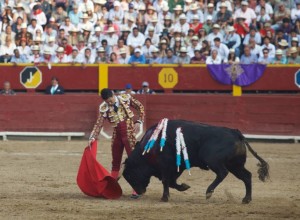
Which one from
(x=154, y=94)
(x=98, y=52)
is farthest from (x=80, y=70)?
(x=154, y=94)

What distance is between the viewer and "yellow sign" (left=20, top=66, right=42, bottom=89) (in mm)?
17812

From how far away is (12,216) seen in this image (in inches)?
348

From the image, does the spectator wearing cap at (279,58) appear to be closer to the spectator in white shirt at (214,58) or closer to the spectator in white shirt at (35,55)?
the spectator in white shirt at (214,58)

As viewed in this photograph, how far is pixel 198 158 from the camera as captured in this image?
31.7 ft

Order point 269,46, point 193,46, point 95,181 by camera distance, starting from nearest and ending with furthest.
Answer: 1. point 95,181
2. point 269,46
3. point 193,46

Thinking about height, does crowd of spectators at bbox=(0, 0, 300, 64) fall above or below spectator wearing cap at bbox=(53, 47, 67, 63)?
above

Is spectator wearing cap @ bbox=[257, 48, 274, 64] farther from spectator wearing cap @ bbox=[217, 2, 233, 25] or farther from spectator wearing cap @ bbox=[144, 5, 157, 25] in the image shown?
spectator wearing cap @ bbox=[144, 5, 157, 25]

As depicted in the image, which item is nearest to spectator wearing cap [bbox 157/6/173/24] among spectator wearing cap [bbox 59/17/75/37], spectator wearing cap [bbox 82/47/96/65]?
spectator wearing cap [bbox 82/47/96/65]

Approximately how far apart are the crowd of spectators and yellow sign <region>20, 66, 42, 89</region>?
0.61 feet

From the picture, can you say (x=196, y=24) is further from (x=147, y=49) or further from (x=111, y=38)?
(x=111, y=38)

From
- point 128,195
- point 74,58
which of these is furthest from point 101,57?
point 128,195

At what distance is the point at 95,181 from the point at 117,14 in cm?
840

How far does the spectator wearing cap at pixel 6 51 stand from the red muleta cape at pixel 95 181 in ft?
25.7

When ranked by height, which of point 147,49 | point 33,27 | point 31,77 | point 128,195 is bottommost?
point 128,195
